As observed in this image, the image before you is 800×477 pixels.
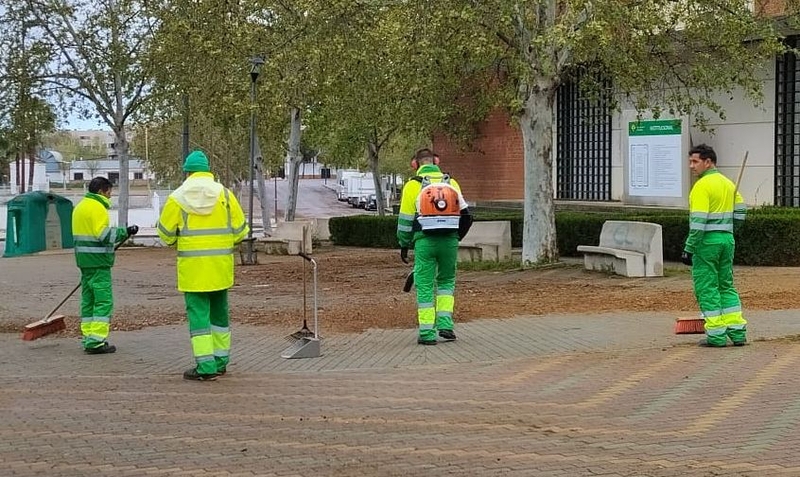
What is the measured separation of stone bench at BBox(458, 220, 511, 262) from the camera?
18578 millimetres

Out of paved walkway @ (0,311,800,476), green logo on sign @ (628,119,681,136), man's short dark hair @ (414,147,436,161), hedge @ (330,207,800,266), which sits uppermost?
green logo on sign @ (628,119,681,136)

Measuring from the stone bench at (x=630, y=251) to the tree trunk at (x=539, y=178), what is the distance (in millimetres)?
747

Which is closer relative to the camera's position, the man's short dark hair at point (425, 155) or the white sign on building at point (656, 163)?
the man's short dark hair at point (425, 155)

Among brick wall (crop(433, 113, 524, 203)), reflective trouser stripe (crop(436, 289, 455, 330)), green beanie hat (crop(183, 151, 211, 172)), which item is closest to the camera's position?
green beanie hat (crop(183, 151, 211, 172))

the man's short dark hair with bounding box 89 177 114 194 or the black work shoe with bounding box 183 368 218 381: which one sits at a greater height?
the man's short dark hair with bounding box 89 177 114 194

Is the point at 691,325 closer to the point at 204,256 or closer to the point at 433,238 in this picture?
the point at 433,238

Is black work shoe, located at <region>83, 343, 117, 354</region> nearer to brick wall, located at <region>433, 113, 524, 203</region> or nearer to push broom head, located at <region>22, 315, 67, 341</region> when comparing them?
push broom head, located at <region>22, 315, 67, 341</region>

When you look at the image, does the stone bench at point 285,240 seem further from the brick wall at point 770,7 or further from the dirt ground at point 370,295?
the brick wall at point 770,7

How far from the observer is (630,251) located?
50.3ft

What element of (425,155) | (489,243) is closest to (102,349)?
(425,155)

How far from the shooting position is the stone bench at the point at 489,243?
61.0 feet

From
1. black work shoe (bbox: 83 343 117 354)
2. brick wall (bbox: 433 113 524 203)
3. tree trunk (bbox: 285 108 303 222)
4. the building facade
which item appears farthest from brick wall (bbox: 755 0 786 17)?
tree trunk (bbox: 285 108 303 222)

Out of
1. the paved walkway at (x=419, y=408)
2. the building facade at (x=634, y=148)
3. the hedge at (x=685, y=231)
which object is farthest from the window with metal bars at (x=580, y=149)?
the paved walkway at (x=419, y=408)

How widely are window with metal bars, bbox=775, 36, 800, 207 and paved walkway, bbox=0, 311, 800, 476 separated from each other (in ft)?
35.5
